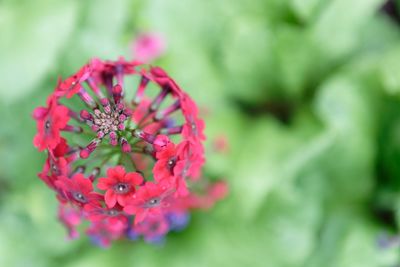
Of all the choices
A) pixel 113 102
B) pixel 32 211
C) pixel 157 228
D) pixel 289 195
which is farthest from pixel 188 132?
pixel 32 211

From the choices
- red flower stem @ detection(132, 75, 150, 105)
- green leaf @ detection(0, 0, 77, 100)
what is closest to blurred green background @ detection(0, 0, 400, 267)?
green leaf @ detection(0, 0, 77, 100)

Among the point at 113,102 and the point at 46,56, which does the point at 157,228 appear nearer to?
the point at 113,102

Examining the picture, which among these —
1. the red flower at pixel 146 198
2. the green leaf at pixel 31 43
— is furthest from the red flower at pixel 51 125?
the green leaf at pixel 31 43

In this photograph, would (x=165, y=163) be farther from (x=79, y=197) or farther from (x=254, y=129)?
(x=254, y=129)

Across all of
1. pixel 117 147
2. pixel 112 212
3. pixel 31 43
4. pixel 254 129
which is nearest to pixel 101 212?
pixel 112 212

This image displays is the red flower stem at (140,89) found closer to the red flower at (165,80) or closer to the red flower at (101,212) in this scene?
the red flower at (165,80)

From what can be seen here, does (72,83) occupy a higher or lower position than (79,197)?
higher
